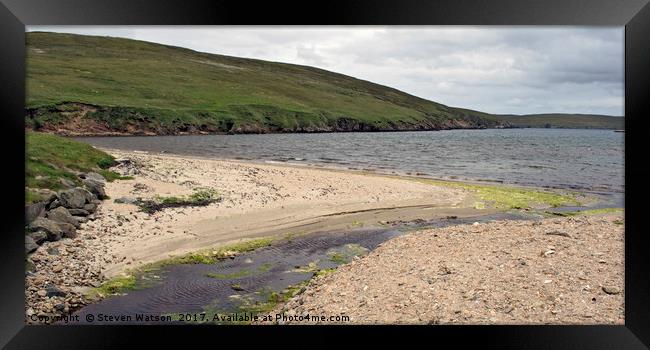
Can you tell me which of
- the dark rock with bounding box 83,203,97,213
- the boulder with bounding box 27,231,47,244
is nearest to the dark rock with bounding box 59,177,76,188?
the dark rock with bounding box 83,203,97,213

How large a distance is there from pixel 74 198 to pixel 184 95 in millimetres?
67741

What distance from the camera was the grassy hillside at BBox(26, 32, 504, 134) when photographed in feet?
171

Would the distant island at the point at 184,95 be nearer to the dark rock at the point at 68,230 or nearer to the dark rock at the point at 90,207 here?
the dark rock at the point at 90,207

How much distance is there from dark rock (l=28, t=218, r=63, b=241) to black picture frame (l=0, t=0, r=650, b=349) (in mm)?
4020

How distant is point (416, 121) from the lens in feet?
417

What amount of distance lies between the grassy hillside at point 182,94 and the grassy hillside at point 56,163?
56.4 feet

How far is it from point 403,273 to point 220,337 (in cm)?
469

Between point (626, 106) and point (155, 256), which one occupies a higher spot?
point (626, 106)

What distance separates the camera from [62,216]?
11891 mm

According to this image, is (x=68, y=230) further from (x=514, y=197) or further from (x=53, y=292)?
(x=514, y=197)

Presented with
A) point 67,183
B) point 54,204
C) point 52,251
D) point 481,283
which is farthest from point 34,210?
point 481,283

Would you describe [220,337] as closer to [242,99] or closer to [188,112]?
[188,112]

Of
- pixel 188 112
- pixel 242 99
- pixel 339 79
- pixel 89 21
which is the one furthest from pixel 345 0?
pixel 339 79

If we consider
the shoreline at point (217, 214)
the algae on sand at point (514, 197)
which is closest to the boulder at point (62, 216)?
the shoreline at point (217, 214)
